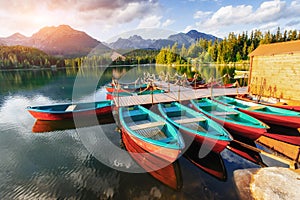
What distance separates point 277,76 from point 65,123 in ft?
53.7

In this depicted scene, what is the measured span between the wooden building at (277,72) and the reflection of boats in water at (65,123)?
12.7 meters

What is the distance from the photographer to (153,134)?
26.1ft

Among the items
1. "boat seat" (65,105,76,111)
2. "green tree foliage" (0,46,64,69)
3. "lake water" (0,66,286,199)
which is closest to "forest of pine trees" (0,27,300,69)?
"green tree foliage" (0,46,64,69)

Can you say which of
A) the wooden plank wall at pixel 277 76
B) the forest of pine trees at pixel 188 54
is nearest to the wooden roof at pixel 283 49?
the wooden plank wall at pixel 277 76

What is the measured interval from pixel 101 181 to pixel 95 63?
281 feet

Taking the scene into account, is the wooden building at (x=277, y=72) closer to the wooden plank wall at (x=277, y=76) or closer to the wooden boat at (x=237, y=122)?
the wooden plank wall at (x=277, y=76)

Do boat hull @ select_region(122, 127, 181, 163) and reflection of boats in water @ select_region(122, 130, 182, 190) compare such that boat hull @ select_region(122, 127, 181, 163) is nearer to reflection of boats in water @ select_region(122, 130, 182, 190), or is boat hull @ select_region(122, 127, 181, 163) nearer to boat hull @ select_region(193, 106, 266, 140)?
reflection of boats in water @ select_region(122, 130, 182, 190)

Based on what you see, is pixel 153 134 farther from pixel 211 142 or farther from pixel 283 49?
pixel 283 49

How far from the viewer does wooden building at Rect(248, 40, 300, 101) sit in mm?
10584

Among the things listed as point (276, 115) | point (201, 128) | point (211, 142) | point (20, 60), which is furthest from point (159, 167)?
point (20, 60)

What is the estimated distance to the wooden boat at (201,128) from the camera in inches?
261

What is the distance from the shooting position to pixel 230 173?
256 inches

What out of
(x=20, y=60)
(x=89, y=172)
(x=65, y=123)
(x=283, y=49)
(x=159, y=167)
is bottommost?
(x=89, y=172)

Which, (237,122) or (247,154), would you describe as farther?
(237,122)
